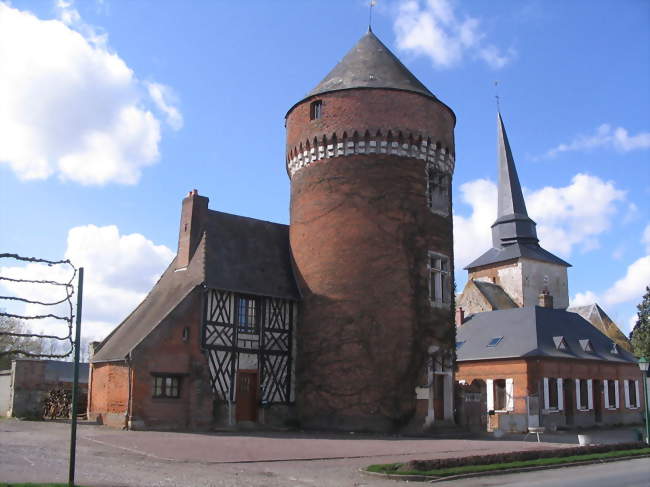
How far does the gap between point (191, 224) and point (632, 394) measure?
29.8 meters

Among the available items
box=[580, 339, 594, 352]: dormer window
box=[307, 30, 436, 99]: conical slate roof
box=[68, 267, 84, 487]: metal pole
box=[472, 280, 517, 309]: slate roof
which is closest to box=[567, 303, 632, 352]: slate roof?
box=[472, 280, 517, 309]: slate roof

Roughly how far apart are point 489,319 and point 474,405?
585 inches

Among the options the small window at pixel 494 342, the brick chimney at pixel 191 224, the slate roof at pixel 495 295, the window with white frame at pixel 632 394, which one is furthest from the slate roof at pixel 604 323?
the brick chimney at pixel 191 224

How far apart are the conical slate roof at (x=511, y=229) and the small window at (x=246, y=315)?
39008 millimetres

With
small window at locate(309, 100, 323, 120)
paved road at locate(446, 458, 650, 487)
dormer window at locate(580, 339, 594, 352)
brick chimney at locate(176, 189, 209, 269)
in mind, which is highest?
small window at locate(309, 100, 323, 120)

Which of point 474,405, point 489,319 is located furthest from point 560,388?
point 474,405

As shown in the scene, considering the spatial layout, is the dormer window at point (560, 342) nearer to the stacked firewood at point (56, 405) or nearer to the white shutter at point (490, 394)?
the white shutter at point (490, 394)

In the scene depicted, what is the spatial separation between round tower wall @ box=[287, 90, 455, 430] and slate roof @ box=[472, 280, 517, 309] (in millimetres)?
31238

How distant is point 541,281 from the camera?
60.9 metres

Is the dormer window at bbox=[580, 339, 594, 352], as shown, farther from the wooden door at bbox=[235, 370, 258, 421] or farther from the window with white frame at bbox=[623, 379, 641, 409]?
the wooden door at bbox=[235, 370, 258, 421]

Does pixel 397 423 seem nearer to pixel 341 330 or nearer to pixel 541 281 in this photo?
pixel 341 330

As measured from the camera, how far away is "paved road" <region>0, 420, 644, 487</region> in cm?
1208

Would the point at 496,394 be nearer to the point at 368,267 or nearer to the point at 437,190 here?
the point at 437,190

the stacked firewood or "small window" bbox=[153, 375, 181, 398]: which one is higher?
"small window" bbox=[153, 375, 181, 398]
